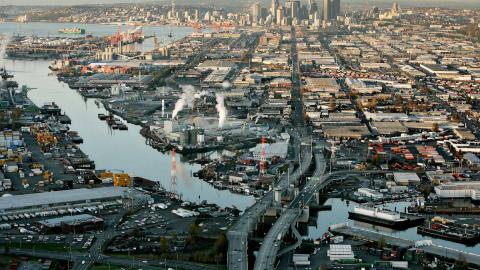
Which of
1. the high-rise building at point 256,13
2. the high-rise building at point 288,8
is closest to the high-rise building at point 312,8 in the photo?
the high-rise building at point 288,8

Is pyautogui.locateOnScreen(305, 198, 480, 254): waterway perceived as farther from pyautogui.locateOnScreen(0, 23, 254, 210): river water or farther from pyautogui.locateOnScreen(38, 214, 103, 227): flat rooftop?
pyautogui.locateOnScreen(38, 214, 103, 227): flat rooftop

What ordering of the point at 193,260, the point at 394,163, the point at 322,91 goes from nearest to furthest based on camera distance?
the point at 193,260 < the point at 394,163 < the point at 322,91

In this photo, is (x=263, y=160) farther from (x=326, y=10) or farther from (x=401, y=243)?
(x=326, y=10)

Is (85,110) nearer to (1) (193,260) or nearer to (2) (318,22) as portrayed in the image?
(1) (193,260)

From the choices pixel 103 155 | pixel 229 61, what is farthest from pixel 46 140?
pixel 229 61

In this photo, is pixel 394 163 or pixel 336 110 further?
pixel 336 110

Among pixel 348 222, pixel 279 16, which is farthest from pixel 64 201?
pixel 279 16

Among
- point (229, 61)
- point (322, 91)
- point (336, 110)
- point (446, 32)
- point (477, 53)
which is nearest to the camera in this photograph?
point (336, 110)
